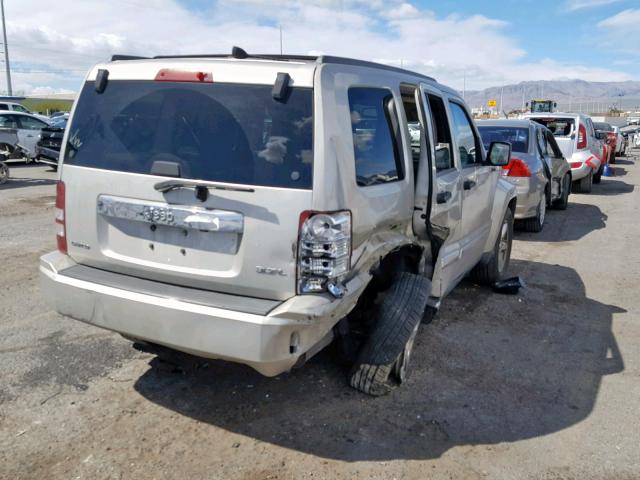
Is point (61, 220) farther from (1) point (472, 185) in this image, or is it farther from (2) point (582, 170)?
(2) point (582, 170)

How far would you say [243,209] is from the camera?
288 centimetres

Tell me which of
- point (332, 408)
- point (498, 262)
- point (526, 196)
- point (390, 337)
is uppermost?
point (526, 196)

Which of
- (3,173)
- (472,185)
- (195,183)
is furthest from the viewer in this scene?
(3,173)

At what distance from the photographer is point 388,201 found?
3.47 m

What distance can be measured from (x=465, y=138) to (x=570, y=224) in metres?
6.29

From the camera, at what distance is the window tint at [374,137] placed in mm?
3232

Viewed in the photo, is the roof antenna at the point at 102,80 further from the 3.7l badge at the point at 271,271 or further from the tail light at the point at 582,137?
the tail light at the point at 582,137

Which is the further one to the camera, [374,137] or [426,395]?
[426,395]

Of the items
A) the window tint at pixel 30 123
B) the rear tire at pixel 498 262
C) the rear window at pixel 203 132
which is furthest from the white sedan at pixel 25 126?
the rear window at pixel 203 132

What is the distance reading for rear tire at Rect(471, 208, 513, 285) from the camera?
6099 mm

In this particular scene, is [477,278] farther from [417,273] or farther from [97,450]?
[97,450]

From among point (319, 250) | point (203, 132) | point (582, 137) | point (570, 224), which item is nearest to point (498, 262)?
point (319, 250)

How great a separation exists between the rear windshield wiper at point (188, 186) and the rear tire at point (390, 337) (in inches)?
52.3

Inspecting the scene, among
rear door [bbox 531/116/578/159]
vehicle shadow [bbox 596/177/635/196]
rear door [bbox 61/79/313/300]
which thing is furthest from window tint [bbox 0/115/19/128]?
vehicle shadow [bbox 596/177/635/196]
